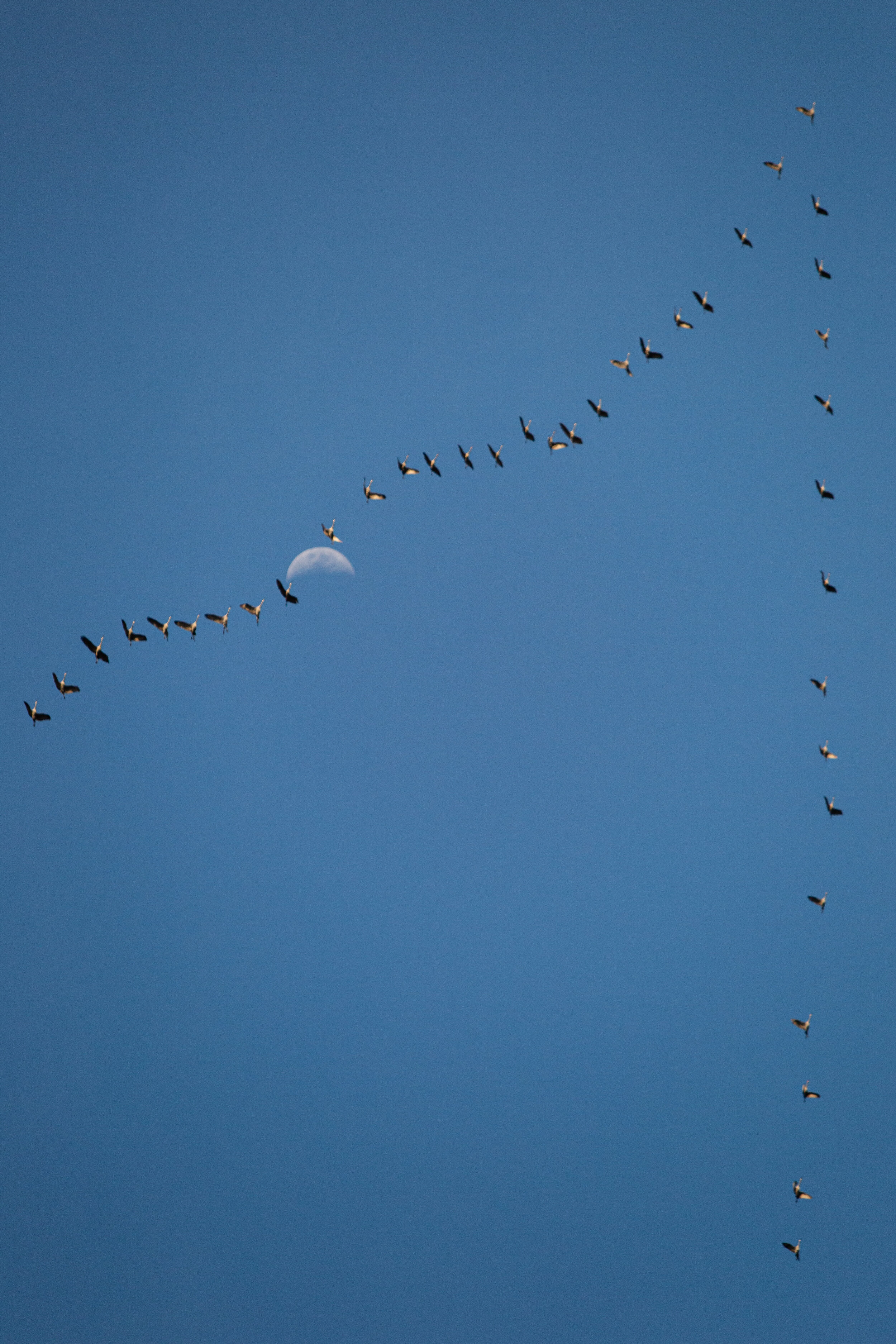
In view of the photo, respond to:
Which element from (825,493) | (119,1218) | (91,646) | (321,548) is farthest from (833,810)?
(119,1218)

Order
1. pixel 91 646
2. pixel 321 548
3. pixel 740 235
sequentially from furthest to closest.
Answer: pixel 321 548
pixel 740 235
pixel 91 646

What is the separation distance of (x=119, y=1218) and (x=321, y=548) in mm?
102069

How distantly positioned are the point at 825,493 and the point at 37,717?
2128 inches

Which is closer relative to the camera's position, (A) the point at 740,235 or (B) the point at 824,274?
(A) the point at 740,235

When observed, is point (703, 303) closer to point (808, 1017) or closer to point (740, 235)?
point (740, 235)

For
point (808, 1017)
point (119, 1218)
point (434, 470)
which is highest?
point (434, 470)

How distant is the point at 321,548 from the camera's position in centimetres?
16175

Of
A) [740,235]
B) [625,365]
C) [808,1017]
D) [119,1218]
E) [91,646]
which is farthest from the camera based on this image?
[808,1017]

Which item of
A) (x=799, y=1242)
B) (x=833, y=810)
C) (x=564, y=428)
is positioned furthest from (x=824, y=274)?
(x=799, y=1242)

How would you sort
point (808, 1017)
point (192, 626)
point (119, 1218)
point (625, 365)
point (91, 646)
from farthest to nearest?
point (808, 1017) → point (119, 1218) → point (625, 365) → point (192, 626) → point (91, 646)

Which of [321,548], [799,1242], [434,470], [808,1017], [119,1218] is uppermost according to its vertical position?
[321,548]

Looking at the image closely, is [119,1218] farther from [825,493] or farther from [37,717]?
[825,493]

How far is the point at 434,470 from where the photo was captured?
79.6 metres

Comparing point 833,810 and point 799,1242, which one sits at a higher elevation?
point 833,810
